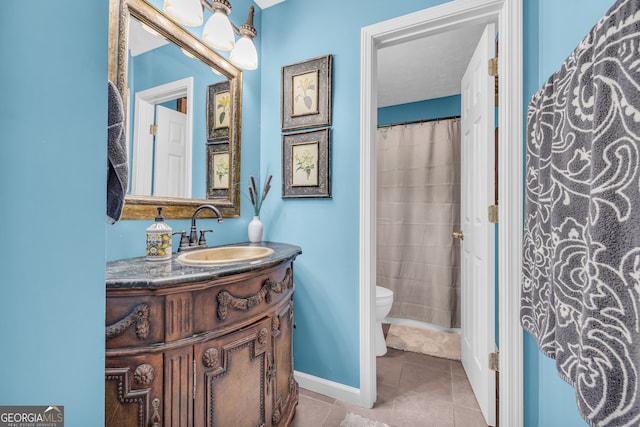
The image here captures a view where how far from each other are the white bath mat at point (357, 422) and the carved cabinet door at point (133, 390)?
102 centimetres

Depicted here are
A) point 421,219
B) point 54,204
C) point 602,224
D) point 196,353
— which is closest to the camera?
point 54,204

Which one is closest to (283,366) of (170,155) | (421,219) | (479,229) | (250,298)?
(250,298)

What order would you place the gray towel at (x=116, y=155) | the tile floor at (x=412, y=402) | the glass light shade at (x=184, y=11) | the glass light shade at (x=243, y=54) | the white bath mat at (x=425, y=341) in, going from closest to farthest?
1. the gray towel at (x=116, y=155)
2. the glass light shade at (x=184, y=11)
3. the tile floor at (x=412, y=402)
4. the glass light shade at (x=243, y=54)
5. the white bath mat at (x=425, y=341)

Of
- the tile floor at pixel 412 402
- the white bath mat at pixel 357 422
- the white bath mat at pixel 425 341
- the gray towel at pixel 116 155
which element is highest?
the gray towel at pixel 116 155

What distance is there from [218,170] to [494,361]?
1876 millimetres

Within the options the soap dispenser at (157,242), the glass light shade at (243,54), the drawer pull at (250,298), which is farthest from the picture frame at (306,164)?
the soap dispenser at (157,242)

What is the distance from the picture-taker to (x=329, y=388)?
1.70m

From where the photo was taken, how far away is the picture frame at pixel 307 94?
173 cm

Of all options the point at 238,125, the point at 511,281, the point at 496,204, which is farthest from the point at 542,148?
the point at 238,125

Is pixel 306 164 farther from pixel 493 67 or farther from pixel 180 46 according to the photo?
pixel 493 67

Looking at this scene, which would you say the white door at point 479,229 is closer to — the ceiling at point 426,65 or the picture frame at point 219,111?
the ceiling at point 426,65

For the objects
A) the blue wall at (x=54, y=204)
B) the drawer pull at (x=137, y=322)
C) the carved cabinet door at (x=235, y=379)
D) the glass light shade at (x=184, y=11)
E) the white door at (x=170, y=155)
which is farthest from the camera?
the white door at (x=170, y=155)

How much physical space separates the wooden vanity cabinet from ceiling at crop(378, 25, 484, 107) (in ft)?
7.06

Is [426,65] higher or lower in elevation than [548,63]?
higher
